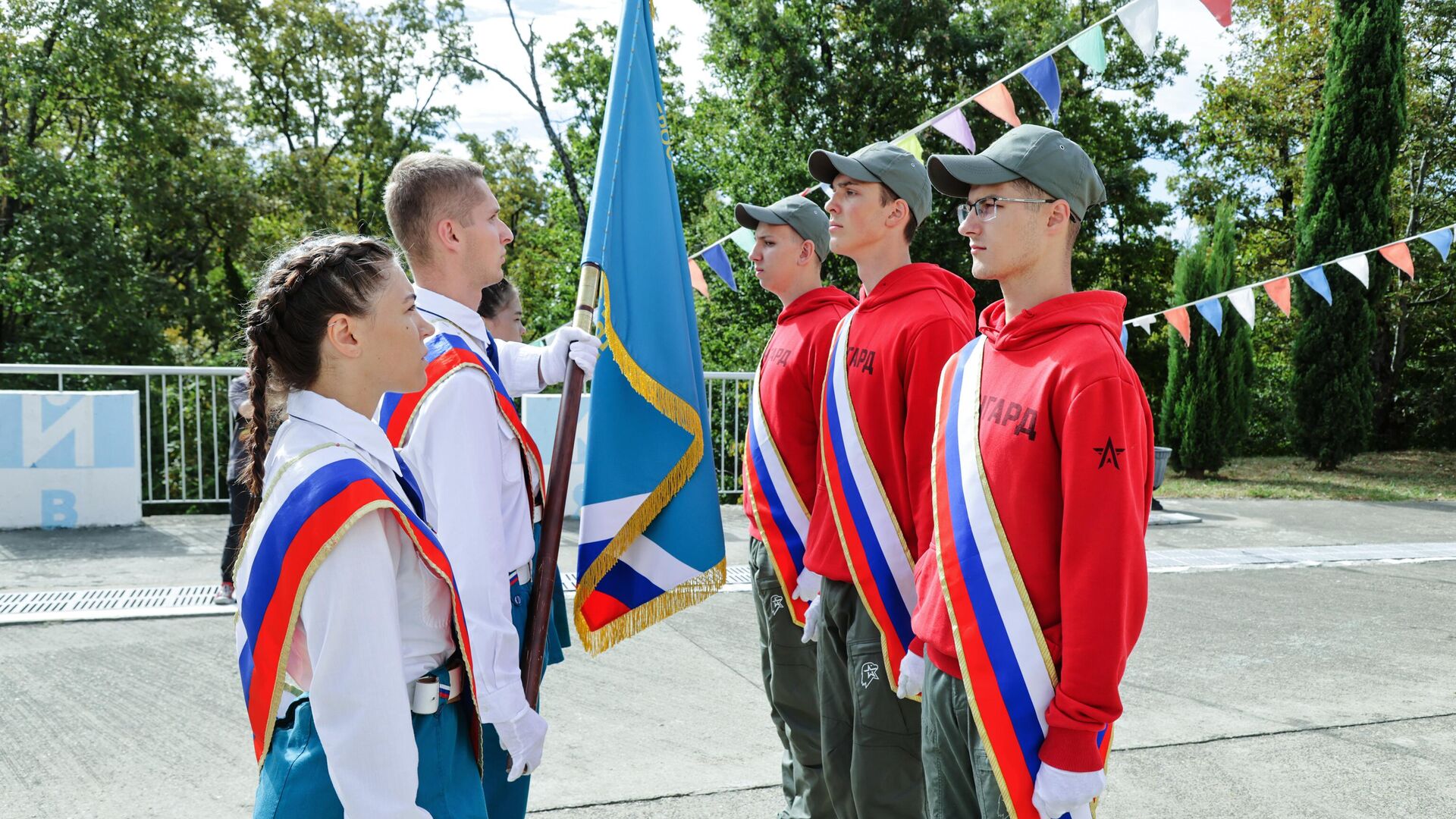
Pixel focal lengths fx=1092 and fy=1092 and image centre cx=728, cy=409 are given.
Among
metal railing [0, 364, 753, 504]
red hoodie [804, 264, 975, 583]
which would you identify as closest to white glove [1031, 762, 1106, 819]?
red hoodie [804, 264, 975, 583]

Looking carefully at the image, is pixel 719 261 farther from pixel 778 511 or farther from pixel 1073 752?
pixel 1073 752

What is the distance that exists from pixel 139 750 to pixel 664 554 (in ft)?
7.88

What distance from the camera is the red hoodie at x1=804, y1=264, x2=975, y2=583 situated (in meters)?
2.96

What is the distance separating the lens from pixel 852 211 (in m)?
3.38

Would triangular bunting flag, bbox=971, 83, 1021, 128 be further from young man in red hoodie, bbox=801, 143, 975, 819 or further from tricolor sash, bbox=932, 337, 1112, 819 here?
tricolor sash, bbox=932, 337, 1112, 819

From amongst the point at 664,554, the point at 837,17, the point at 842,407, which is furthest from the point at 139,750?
the point at 837,17

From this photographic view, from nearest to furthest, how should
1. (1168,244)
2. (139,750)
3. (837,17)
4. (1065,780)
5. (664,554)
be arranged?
(1065,780)
(664,554)
(139,750)
(837,17)
(1168,244)

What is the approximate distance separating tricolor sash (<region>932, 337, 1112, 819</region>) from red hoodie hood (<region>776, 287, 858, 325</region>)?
1.41 metres

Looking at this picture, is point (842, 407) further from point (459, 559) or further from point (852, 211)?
point (459, 559)

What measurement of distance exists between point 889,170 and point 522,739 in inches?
79.0

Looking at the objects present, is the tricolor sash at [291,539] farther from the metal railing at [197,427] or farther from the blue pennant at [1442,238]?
the blue pennant at [1442,238]

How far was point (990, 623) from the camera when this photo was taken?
2207mm

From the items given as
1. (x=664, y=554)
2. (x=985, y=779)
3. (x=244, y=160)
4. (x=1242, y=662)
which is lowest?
(x=1242, y=662)

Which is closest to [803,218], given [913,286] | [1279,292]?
[913,286]
